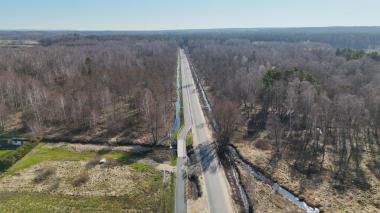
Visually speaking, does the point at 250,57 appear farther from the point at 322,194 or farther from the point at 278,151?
the point at 322,194

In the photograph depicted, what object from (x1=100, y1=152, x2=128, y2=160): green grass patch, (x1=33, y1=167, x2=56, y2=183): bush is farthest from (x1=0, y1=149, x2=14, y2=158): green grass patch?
(x1=100, y1=152, x2=128, y2=160): green grass patch

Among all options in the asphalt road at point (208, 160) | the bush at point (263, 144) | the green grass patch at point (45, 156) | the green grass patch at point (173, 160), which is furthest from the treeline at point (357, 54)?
the green grass patch at point (45, 156)

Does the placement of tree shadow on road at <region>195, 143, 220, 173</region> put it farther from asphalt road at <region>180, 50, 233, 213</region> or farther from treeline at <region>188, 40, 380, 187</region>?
treeline at <region>188, 40, 380, 187</region>

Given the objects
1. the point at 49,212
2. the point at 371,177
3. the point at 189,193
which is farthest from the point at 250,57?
the point at 49,212

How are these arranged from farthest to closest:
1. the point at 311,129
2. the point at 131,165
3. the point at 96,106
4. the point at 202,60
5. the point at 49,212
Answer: the point at 202,60
the point at 96,106
the point at 311,129
the point at 131,165
the point at 49,212

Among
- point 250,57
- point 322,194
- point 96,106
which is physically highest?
point 250,57
